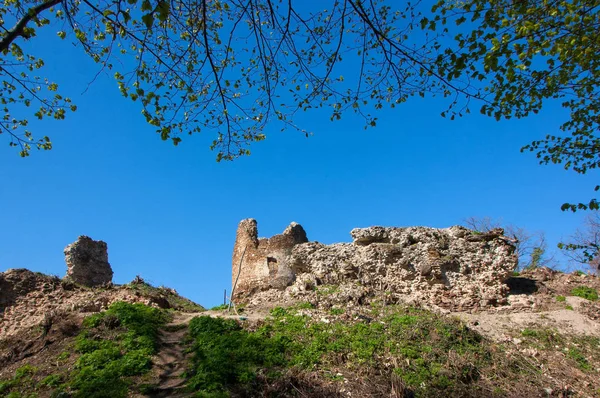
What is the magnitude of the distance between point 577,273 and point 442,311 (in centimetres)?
712

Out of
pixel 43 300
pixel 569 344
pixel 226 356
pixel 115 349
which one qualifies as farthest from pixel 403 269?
pixel 43 300

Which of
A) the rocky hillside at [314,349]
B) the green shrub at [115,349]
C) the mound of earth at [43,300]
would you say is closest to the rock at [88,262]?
the mound of earth at [43,300]

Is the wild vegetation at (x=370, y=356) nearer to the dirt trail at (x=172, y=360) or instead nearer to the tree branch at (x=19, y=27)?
the dirt trail at (x=172, y=360)

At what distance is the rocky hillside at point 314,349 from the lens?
23.5 feet

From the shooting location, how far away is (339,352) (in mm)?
8391

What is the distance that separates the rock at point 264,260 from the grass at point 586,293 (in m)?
9.98

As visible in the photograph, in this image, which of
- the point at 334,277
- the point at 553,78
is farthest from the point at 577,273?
the point at 553,78

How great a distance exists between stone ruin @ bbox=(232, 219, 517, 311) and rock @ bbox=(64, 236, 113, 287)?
295 inches

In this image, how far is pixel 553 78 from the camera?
24.7 feet

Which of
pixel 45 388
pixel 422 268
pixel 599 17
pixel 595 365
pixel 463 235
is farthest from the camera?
pixel 463 235

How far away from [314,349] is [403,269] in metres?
5.93

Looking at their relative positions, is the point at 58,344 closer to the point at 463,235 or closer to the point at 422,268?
the point at 422,268

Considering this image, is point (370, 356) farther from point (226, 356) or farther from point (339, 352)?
point (226, 356)

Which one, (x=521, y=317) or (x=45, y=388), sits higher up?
(x=521, y=317)
